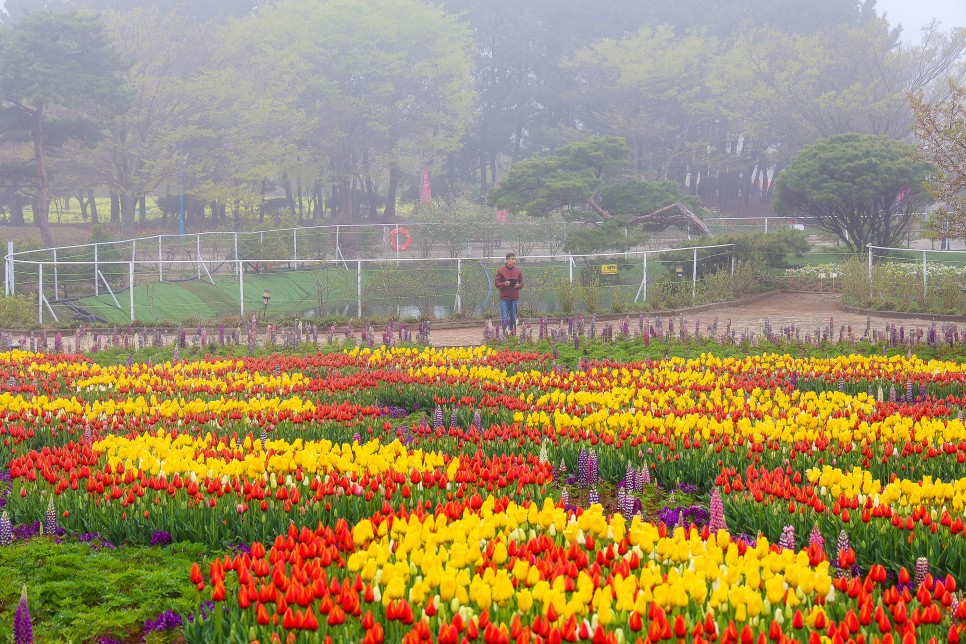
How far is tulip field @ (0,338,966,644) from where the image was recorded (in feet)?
11.0

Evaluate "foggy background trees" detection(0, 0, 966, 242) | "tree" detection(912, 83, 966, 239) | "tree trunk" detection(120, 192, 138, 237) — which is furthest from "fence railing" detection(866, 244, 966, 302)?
"tree trunk" detection(120, 192, 138, 237)

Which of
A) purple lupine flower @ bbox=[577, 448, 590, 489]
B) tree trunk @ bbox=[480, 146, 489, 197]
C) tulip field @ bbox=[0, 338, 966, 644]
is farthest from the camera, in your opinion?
tree trunk @ bbox=[480, 146, 489, 197]

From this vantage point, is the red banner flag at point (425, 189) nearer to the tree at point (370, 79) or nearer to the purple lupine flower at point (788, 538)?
the tree at point (370, 79)

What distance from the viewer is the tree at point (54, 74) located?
3719 cm

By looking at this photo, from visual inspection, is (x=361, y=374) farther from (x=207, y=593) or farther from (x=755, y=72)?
(x=755, y=72)

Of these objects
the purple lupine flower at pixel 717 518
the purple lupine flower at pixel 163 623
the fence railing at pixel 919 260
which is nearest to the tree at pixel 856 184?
the fence railing at pixel 919 260

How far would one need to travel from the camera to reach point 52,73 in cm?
3700

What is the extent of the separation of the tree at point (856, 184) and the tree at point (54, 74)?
1020 inches

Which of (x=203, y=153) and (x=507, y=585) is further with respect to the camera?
(x=203, y=153)

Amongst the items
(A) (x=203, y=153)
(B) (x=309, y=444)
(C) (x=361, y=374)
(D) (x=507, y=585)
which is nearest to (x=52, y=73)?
(A) (x=203, y=153)

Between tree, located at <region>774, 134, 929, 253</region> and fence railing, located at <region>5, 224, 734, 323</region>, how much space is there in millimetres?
5720

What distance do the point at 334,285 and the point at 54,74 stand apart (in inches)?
856

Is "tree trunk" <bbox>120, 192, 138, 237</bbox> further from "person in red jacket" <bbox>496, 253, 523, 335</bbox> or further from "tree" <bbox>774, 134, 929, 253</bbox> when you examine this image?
"person in red jacket" <bbox>496, 253, 523, 335</bbox>

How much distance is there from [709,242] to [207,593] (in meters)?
23.9
